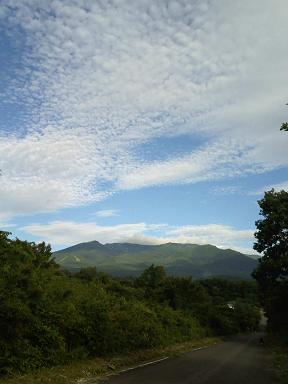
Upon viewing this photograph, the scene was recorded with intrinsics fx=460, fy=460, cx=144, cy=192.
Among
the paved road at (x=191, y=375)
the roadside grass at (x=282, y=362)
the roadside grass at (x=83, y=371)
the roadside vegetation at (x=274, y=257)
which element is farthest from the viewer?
the roadside vegetation at (x=274, y=257)

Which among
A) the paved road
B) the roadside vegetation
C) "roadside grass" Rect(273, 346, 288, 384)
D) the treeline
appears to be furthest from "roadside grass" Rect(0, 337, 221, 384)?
the roadside vegetation

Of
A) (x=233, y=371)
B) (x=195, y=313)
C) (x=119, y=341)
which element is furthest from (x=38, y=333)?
(x=195, y=313)

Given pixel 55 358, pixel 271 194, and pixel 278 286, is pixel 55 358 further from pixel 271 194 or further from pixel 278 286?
pixel 271 194

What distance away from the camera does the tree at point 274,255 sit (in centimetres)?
3859

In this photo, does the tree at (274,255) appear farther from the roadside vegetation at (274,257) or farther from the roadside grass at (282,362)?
the roadside grass at (282,362)

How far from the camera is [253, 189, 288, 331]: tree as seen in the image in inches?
1519

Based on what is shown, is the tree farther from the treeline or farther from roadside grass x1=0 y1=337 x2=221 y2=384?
roadside grass x1=0 y1=337 x2=221 y2=384

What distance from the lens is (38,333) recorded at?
1498cm

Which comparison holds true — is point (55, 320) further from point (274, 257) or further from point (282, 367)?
point (274, 257)

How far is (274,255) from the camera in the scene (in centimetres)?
4047

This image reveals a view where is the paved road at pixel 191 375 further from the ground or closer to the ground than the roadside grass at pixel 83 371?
closer to the ground

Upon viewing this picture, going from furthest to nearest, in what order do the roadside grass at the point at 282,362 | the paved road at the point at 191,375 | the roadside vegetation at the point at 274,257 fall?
the roadside vegetation at the point at 274,257, the roadside grass at the point at 282,362, the paved road at the point at 191,375

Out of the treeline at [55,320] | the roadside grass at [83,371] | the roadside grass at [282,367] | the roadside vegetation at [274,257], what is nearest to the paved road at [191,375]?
the roadside grass at [282,367]

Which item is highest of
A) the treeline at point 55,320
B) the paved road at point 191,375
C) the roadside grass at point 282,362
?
the treeline at point 55,320
